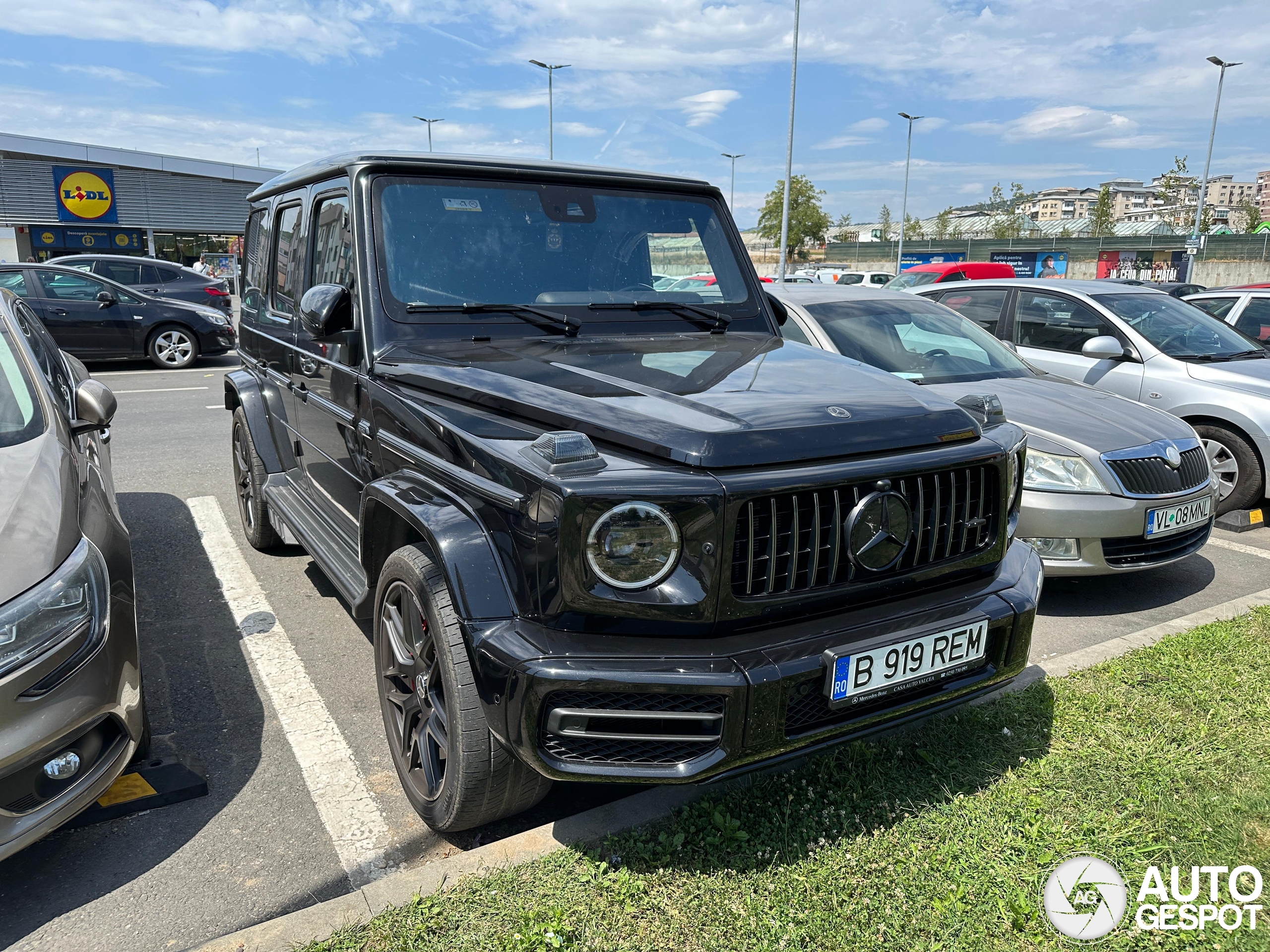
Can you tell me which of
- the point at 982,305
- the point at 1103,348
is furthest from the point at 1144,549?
the point at 982,305

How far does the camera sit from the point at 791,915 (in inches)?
89.7

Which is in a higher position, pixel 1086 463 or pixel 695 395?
pixel 695 395

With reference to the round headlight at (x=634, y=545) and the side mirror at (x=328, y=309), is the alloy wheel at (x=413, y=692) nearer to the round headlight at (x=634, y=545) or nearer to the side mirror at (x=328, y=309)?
the round headlight at (x=634, y=545)

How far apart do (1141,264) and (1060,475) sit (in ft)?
133

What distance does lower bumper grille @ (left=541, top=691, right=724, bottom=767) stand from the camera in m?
2.09

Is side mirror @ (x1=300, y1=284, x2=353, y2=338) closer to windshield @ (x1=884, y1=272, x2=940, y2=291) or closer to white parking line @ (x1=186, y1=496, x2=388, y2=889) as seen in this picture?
white parking line @ (x1=186, y1=496, x2=388, y2=889)

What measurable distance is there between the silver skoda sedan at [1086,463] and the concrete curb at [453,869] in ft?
8.05

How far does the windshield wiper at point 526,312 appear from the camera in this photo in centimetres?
320

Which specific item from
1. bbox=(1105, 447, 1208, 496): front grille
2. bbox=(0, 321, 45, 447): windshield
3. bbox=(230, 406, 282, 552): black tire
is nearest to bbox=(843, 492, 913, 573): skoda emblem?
bbox=(1105, 447, 1208, 496): front grille

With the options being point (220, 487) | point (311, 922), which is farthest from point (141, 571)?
point (311, 922)

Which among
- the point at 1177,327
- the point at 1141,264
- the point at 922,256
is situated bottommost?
the point at 1177,327

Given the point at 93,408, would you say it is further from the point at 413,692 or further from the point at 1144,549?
the point at 1144,549

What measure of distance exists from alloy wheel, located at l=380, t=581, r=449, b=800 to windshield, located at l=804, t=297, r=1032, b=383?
3.46 meters

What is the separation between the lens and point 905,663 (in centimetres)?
237
